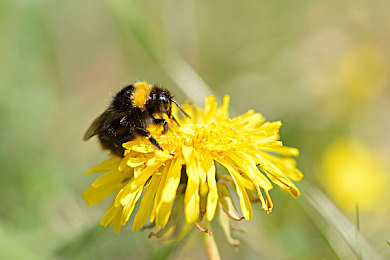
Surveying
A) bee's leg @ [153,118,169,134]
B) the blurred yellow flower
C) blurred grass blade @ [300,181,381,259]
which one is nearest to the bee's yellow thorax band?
bee's leg @ [153,118,169,134]

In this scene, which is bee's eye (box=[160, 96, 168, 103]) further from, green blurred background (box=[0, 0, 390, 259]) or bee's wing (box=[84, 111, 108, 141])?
green blurred background (box=[0, 0, 390, 259])

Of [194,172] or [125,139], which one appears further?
[125,139]

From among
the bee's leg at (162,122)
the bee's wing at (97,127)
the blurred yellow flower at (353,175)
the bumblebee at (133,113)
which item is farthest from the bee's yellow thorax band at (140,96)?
the blurred yellow flower at (353,175)

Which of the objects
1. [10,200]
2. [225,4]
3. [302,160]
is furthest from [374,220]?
[225,4]

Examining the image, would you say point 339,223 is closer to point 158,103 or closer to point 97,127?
point 158,103

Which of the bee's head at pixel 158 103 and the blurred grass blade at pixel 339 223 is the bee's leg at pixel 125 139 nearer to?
the bee's head at pixel 158 103

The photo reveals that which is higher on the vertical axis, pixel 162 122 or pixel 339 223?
pixel 162 122

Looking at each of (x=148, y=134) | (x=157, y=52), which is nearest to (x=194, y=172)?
(x=148, y=134)
